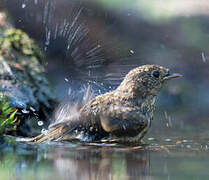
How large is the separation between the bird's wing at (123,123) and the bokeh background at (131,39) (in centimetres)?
283

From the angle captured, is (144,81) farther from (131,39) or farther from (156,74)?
(131,39)

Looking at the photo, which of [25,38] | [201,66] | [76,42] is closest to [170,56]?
[201,66]

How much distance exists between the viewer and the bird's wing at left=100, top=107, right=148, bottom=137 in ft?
19.2

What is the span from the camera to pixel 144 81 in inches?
254

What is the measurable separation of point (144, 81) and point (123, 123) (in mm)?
918

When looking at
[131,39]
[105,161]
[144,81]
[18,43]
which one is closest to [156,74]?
[144,81]

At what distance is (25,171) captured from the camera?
3957 mm

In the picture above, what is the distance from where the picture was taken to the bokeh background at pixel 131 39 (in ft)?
33.4

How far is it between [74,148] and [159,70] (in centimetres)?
203

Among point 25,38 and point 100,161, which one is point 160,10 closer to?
point 25,38

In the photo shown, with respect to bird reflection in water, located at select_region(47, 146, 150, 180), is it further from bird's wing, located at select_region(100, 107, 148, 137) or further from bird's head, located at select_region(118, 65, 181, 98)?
bird's head, located at select_region(118, 65, 181, 98)

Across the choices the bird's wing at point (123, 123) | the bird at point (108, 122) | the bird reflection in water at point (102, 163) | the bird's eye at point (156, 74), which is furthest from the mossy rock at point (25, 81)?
the bird's eye at point (156, 74)

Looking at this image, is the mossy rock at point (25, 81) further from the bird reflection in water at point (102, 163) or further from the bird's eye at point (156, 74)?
the bird's eye at point (156, 74)

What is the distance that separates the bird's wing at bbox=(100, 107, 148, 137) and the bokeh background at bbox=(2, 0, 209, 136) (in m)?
2.83
